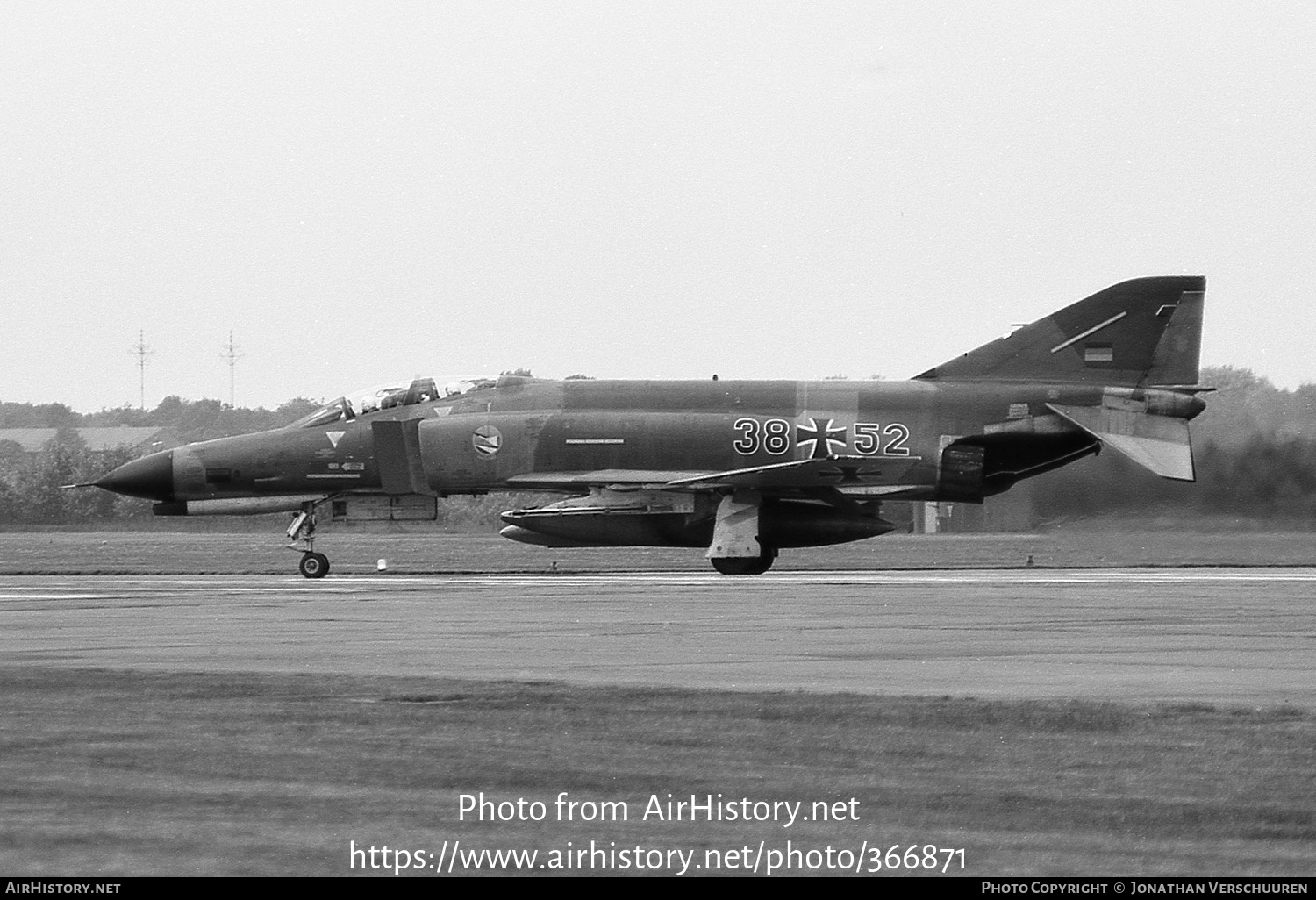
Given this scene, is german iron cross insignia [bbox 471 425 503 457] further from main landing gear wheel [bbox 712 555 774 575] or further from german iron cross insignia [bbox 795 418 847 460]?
german iron cross insignia [bbox 795 418 847 460]

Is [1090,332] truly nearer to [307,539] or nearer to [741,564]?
[741,564]

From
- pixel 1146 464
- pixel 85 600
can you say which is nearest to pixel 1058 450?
pixel 1146 464

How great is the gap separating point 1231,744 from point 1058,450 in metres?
19.0

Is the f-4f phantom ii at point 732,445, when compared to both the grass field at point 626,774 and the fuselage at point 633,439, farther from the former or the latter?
the grass field at point 626,774

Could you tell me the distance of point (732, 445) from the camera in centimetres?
2702

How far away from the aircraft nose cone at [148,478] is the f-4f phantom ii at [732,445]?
0.03 metres

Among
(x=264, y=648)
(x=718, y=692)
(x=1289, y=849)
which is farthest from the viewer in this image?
(x=264, y=648)

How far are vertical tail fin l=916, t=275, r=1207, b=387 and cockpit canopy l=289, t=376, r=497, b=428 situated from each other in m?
9.34

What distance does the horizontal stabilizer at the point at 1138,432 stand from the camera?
1009 inches

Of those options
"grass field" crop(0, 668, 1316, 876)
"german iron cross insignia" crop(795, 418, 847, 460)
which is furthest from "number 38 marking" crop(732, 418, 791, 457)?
"grass field" crop(0, 668, 1316, 876)

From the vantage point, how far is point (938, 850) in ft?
19.0

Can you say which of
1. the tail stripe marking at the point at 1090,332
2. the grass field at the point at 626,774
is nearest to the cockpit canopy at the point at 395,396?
the tail stripe marking at the point at 1090,332

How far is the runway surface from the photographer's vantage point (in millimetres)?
11133

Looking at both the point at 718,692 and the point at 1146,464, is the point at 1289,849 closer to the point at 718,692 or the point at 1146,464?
the point at 718,692
